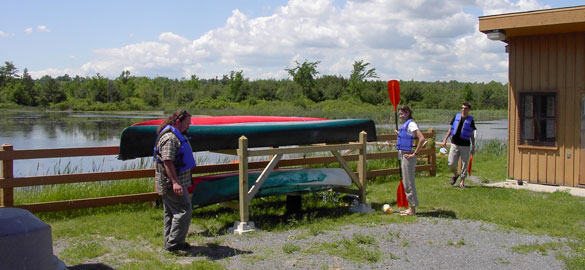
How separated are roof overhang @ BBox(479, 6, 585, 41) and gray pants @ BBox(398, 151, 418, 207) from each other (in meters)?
4.07

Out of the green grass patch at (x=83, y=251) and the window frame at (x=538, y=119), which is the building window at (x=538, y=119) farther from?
the green grass patch at (x=83, y=251)

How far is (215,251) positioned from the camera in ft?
21.1

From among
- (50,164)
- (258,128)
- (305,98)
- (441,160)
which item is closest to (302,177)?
(258,128)

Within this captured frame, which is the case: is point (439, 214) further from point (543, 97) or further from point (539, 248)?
point (543, 97)

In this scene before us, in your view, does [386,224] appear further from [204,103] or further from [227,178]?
[204,103]

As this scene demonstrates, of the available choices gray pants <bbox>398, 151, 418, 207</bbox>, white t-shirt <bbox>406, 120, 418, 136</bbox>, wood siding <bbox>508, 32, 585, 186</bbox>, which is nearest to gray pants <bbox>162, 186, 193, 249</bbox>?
gray pants <bbox>398, 151, 418, 207</bbox>

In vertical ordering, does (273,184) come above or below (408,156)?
below

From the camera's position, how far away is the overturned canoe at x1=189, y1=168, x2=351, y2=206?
26.2ft

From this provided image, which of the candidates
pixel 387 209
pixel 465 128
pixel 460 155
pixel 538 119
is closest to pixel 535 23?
pixel 538 119

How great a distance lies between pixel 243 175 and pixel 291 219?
118 cm

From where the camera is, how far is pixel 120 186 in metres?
10.4

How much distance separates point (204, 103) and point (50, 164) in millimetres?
60790

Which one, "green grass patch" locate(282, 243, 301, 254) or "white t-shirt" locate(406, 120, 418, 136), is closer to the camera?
"green grass patch" locate(282, 243, 301, 254)

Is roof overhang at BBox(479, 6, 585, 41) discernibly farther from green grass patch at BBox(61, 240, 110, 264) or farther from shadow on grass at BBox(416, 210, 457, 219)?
green grass patch at BBox(61, 240, 110, 264)
